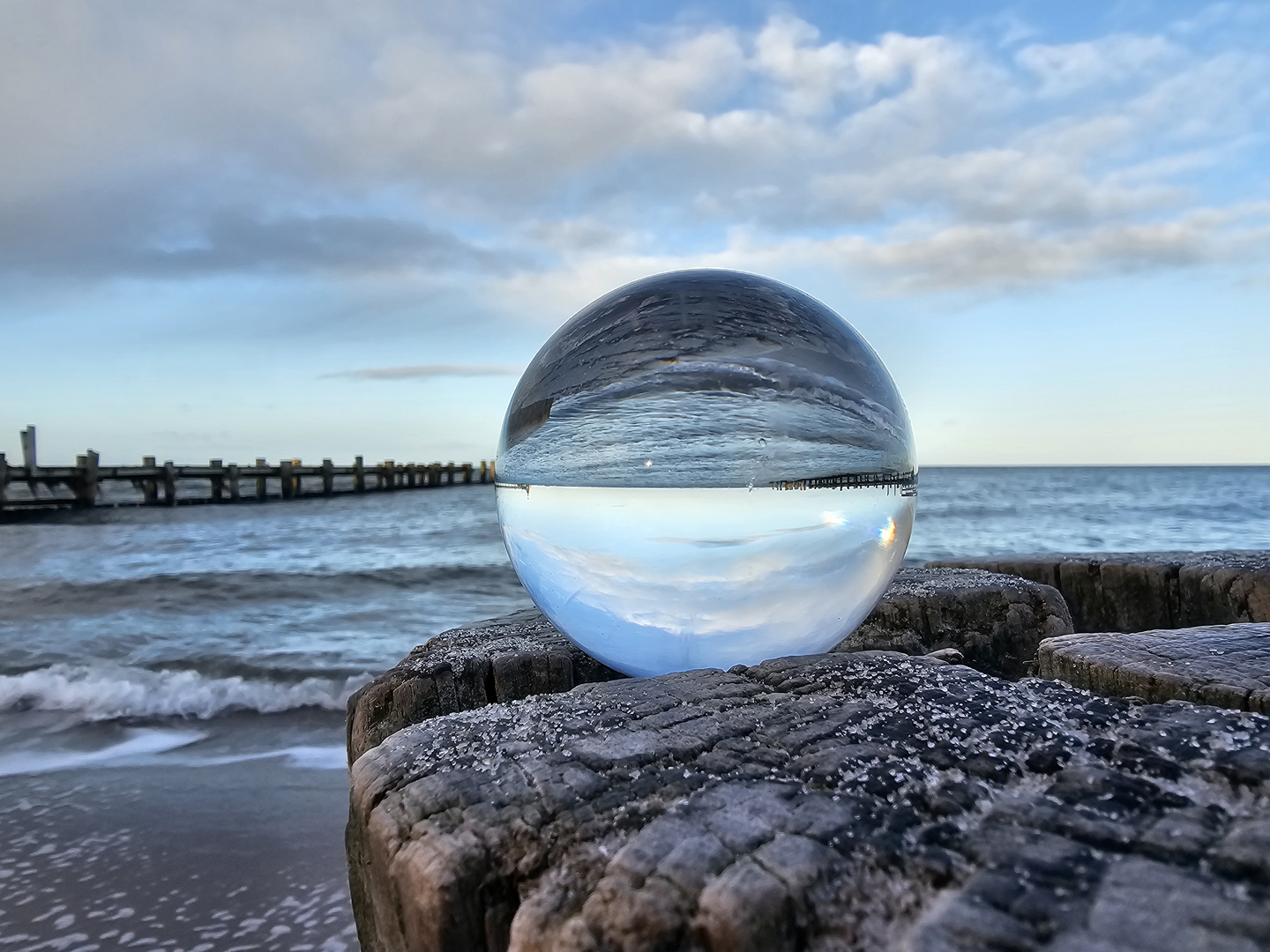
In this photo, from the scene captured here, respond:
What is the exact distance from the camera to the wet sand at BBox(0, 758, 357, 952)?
279 cm

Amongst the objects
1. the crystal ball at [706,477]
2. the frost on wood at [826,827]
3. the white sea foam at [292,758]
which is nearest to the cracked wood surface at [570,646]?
the crystal ball at [706,477]

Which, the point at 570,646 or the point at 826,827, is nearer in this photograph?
the point at 826,827

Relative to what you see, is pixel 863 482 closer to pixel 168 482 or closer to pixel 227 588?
pixel 227 588

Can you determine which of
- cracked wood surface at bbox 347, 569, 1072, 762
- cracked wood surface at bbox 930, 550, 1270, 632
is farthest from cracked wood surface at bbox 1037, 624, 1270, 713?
cracked wood surface at bbox 930, 550, 1270, 632

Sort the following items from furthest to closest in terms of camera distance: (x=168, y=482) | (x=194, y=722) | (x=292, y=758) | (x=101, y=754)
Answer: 1. (x=168, y=482)
2. (x=194, y=722)
3. (x=101, y=754)
4. (x=292, y=758)

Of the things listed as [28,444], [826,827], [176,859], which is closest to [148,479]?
[28,444]

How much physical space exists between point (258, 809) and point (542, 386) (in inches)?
122

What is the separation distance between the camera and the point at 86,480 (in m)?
27.6

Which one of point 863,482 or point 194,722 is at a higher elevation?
point 863,482

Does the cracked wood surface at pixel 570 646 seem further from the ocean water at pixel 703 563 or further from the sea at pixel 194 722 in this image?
the sea at pixel 194 722

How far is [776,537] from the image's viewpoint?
206cm

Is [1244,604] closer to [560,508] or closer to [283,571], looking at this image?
[560,508]

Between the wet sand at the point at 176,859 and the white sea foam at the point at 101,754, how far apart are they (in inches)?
6.5

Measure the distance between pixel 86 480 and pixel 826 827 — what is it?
33575 mm
